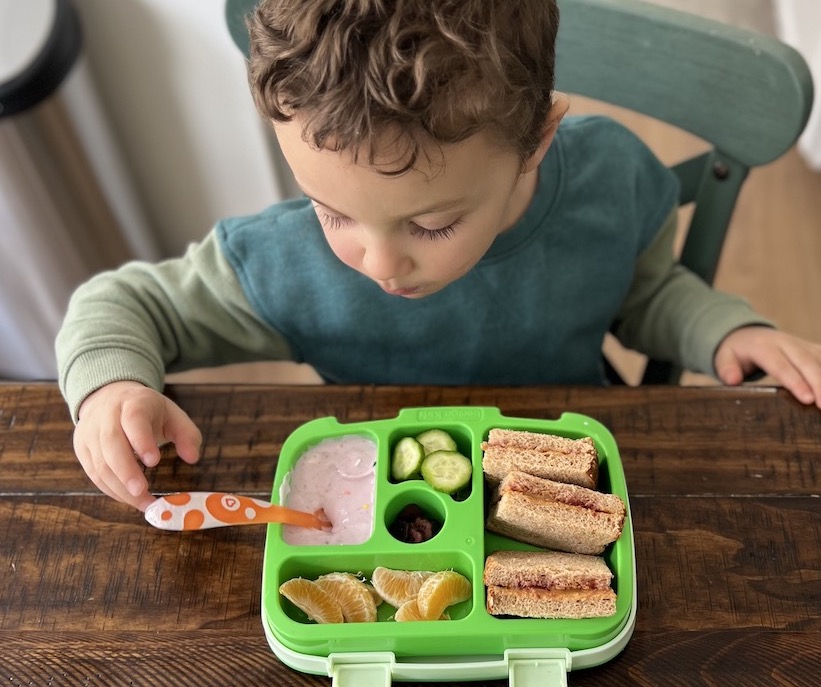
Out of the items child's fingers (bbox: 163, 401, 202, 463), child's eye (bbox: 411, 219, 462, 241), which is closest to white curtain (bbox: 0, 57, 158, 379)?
child's fingers (bbox: 163, 401, 202, 463)

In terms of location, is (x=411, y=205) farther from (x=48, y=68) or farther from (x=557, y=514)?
(x=48, y=68)

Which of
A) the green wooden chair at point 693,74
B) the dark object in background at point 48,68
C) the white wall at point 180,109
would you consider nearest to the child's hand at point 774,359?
the green wooden chair at point 693,74

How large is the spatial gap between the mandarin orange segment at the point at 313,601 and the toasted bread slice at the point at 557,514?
0.45ft

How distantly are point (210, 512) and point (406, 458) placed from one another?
160 mm

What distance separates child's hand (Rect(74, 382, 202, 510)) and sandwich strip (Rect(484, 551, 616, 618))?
0.93 feet

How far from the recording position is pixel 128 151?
1570 mm

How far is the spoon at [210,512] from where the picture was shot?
650mm

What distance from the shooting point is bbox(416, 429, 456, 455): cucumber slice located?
688 mm

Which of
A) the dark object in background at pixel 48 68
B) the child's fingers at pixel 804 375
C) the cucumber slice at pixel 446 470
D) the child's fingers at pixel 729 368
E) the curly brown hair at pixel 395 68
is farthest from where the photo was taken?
the dark object in background at pixel 48 68

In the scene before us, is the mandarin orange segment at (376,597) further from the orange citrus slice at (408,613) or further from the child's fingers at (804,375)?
the child's fingers at (804,375)

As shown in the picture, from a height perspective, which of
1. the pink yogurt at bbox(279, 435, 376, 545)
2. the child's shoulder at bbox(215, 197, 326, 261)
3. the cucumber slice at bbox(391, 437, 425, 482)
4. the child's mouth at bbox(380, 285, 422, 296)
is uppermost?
the child's mouth at bbox(380, 285, 422, 296)

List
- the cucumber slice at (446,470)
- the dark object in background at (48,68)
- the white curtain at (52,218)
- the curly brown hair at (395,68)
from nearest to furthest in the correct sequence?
the curly brown hair at (395,68), the cucumber slice at (446,470), the dark object in background at (48,68), the white curtain at (52,218)

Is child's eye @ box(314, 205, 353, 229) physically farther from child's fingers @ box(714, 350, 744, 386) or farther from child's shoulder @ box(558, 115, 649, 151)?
child's fingers @ box(714, 350, 744, 386)

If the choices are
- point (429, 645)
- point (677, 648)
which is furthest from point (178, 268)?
point (677, 648)
